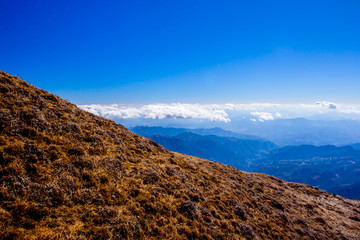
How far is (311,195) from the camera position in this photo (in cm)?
2938

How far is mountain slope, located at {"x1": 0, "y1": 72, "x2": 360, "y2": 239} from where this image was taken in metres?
6.60

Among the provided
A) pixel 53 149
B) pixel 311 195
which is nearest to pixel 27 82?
pixel 53 149

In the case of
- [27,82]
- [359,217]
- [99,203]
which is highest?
[27,82]

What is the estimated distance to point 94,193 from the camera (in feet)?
27.7

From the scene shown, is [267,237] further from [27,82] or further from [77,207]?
[27,82]


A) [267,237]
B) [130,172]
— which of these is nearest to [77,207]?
[130,172]

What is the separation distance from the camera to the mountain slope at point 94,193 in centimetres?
660

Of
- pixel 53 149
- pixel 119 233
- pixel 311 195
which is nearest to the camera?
pixel 119 233

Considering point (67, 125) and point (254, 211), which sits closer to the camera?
point (67, 125)

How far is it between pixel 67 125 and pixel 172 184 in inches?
408

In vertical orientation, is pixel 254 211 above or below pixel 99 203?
below

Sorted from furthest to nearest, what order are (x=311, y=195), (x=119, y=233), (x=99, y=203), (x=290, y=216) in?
(x=311, y=195) → (x=290, y=216) → (x=99, y=203) → (x=119, y=233)

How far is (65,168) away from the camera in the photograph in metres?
9.05

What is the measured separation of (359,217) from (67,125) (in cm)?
4123
